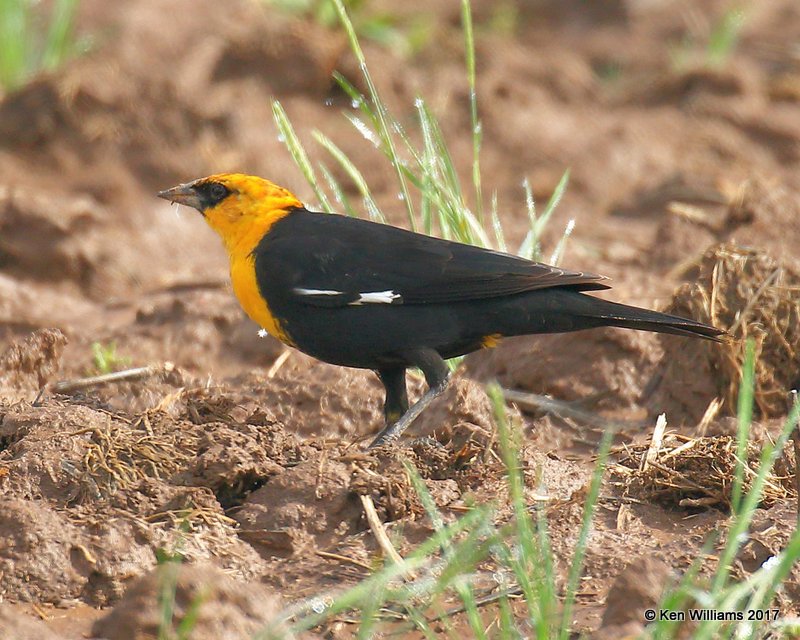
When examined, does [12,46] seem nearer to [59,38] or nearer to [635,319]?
[59,38]

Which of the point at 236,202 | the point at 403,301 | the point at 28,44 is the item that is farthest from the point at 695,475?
the point at 28,44

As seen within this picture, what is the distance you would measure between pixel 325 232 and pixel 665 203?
423 centimetres

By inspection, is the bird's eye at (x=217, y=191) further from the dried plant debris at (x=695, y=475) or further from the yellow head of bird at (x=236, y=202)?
the dried plant debris at (x=695, y=475)

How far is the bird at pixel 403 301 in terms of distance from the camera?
4.96 m

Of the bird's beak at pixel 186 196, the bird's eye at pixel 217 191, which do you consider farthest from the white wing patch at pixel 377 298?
the bird's beak at pixel 186 196

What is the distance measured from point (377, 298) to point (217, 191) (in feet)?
3.56

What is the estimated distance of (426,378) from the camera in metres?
5.06

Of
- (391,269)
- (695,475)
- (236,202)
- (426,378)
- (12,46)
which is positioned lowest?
(695,475)

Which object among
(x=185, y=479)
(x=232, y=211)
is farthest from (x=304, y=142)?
(x=185, y=479)

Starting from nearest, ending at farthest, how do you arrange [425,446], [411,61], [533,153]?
[425,446] < [533,153] < [411,61]

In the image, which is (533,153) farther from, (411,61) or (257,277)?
(257,277)

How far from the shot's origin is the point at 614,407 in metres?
5.67

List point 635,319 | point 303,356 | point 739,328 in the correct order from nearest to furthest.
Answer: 1. point 635,319
2. point 739,328
3. point 303,356

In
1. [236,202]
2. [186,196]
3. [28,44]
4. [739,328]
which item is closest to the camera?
[739,328]
